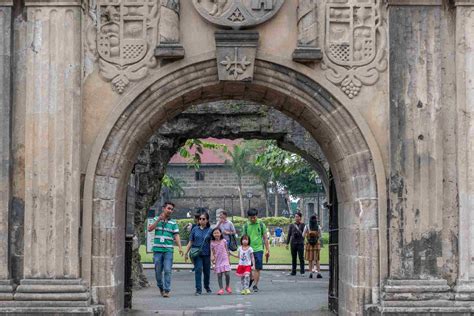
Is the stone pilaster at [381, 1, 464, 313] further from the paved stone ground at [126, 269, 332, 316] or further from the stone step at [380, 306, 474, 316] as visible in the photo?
the paved stone ground at [126, 269, 332, 316]

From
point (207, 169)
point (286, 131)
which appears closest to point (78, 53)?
point (286, 131)

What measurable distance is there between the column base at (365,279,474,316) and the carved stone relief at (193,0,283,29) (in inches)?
120

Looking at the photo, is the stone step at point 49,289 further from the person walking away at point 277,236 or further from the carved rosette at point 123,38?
the person walking away at point 277,236

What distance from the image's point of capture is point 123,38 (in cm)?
950

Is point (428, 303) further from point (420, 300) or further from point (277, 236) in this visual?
point (277, 236)

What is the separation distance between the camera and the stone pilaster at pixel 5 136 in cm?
916

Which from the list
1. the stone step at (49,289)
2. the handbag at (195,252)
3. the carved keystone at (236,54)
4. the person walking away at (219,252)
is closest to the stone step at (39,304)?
the stone step at (49,289)

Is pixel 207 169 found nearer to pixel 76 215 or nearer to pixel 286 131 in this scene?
pixel 286 131

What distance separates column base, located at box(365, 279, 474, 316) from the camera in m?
9.05

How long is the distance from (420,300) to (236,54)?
316 cm

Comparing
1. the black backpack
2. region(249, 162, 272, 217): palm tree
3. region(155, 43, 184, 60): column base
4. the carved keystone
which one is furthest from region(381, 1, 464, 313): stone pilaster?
region(249, 162, 272, 217): palm tree

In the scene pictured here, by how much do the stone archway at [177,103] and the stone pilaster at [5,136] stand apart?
0.78 meters

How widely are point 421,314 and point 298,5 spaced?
11.2ft

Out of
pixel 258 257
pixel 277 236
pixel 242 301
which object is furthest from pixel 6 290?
pixel 277 236
